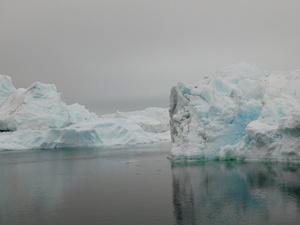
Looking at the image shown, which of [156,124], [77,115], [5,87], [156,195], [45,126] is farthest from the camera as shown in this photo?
[156,124]

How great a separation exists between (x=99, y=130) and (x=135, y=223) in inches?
1516

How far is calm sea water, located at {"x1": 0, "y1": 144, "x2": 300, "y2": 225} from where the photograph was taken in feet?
38.4

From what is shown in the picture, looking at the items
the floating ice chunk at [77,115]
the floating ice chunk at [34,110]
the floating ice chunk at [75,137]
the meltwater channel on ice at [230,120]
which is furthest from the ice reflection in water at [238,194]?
the floating ice chunk at [77,115]

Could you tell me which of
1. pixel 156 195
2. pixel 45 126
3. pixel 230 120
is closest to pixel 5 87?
pixel 45 126

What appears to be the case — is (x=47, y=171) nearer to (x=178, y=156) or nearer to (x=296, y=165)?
(x=178, y=156)

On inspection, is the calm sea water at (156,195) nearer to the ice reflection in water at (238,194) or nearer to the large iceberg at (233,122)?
the ice reflection in water at (238,194)

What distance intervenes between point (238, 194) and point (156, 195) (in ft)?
11.8

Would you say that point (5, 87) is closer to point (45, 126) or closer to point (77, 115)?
point (77, 115)

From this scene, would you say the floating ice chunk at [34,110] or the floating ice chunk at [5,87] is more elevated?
the floating ice chunk at [5,87]

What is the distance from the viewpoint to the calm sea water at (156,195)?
1171 cm

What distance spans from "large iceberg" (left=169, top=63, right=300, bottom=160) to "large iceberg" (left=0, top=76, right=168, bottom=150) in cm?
2095

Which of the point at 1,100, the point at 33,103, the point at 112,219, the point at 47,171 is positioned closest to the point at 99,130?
the point at 33,103

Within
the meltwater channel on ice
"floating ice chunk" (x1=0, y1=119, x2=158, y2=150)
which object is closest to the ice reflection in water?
the meltwater channel on ice

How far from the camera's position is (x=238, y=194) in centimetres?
1444
